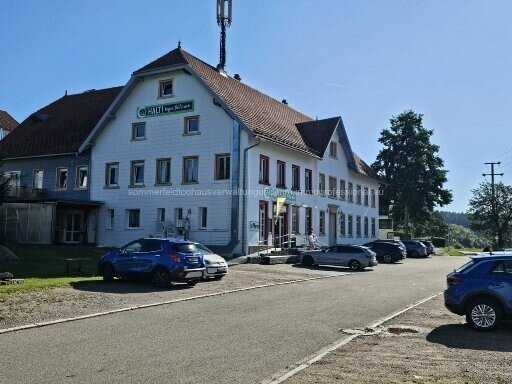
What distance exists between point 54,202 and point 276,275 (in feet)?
54.4

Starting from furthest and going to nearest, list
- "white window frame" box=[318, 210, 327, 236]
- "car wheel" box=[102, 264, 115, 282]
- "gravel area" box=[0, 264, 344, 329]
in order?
"white window frame" box=[318, 210, 327, 236] < "car wheel" box=[102, 264, 115, 282] < "gravel area" box=[0, 264, 344, 329]

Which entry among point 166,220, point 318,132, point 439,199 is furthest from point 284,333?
point 439,199

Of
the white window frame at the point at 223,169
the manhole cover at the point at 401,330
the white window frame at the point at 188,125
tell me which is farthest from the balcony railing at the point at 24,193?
the manhole cover at the point at 401,330

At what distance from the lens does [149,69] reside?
3428 cm

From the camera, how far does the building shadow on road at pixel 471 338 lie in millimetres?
9406

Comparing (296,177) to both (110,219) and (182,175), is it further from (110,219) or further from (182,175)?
(110,219)

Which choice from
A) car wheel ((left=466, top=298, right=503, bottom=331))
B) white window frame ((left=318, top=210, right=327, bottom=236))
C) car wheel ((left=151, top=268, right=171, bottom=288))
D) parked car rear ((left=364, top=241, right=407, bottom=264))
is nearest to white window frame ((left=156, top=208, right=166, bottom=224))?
white window frame ((left=318, top=210, right=327, bottom=236))

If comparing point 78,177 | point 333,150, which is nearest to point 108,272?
point 78,177

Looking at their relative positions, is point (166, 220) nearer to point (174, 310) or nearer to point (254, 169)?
point (254, 169)

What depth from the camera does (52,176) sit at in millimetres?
39312

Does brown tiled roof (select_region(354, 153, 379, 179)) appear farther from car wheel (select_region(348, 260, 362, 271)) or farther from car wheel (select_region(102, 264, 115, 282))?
car wheel (select_region(102, 264, 115, 282))

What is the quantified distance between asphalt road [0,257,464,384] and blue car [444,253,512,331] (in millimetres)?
2069

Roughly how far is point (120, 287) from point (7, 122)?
4711cm

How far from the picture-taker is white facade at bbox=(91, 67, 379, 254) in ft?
104
